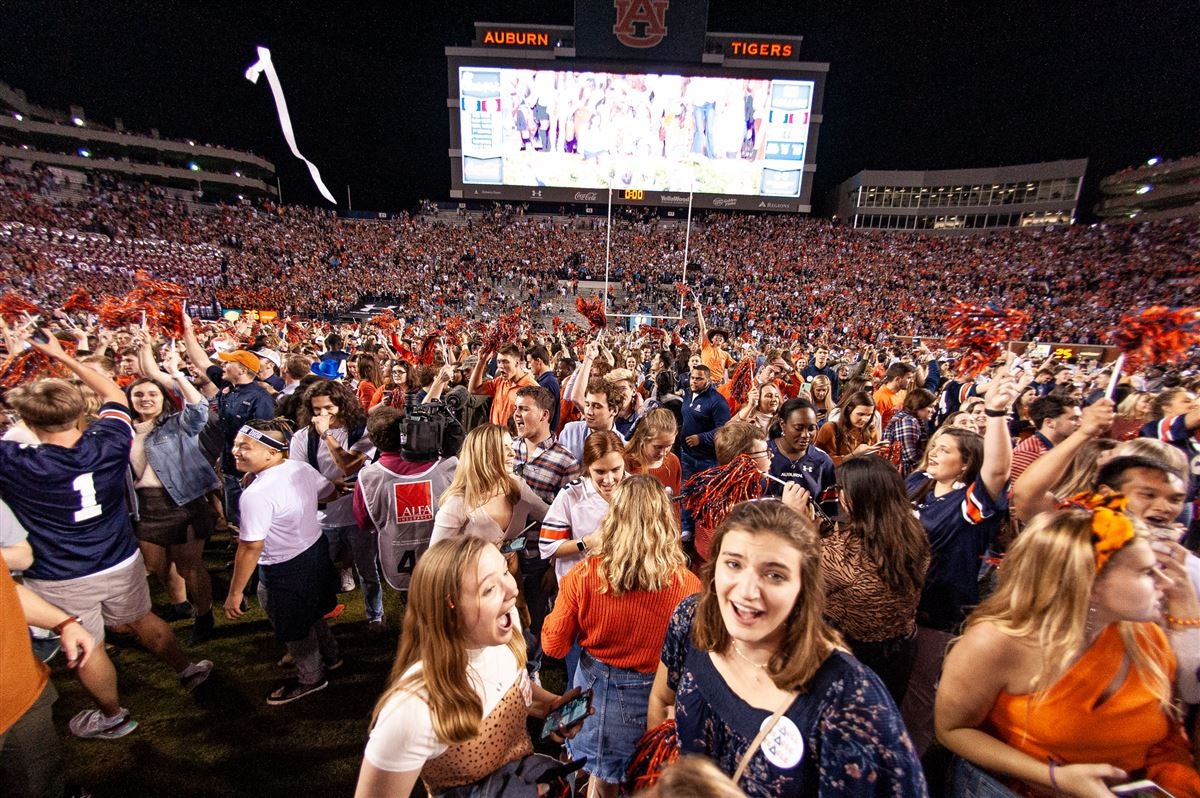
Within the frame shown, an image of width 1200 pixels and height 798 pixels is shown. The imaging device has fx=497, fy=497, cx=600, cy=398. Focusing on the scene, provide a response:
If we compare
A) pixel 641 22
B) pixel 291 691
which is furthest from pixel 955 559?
pixel 641 22

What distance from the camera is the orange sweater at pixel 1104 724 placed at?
1.46m

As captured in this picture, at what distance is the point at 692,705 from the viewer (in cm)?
154

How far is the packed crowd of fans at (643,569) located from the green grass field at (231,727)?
0.12 metres

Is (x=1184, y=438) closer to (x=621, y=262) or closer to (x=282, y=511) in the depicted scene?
(x=282, y=511)

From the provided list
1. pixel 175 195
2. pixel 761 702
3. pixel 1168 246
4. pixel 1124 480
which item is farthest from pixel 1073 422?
pixel 175 195

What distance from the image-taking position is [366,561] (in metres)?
4.05

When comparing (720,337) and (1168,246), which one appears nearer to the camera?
(720,337)

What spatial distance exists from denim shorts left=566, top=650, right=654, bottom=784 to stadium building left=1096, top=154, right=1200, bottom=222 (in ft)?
177

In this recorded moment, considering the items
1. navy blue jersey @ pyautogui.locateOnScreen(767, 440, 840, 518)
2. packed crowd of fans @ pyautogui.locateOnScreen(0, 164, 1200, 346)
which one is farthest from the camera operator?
packed crowd of fans @ pyautogui.locateOnScreen(0, 164, 1200, 346)

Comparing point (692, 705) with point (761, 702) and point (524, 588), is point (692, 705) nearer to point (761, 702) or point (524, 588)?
point (761, 702)

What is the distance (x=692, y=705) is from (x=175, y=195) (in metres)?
64.0

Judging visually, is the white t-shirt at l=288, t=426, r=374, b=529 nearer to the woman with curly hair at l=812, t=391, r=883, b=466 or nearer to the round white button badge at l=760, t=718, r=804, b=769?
the round white button badge at l=760, t=718, r=804, b=769

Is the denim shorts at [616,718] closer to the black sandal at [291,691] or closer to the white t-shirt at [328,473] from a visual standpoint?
the black sandal at [291,691]

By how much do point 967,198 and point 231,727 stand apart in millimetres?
56989
